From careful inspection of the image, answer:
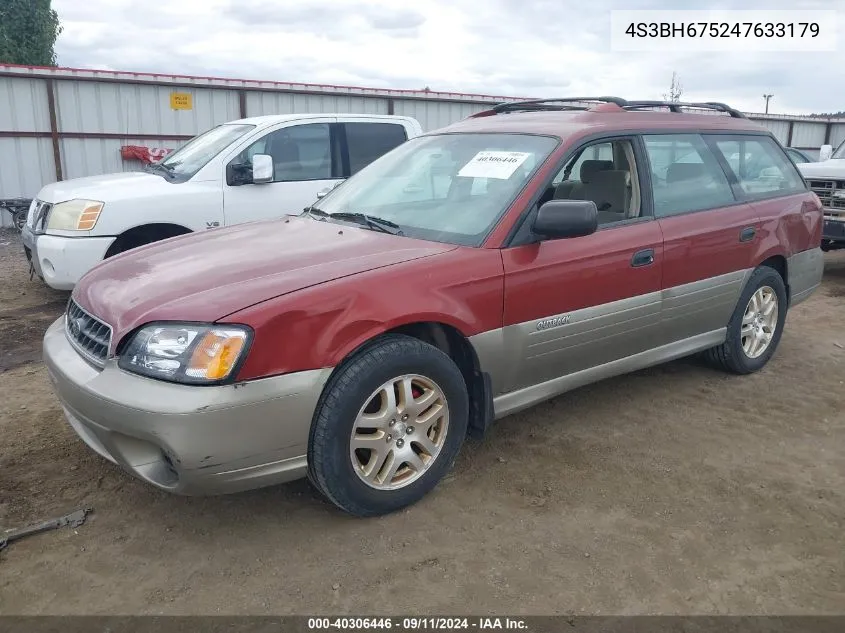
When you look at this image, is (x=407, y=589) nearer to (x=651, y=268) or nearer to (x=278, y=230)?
(x=278, y=230)

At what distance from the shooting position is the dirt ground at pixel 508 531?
2.56m

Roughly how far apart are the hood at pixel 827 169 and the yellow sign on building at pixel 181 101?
32.5 ft

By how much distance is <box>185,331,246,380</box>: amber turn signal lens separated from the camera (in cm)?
257

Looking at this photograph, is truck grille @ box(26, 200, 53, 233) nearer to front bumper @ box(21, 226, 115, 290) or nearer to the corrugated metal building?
front bumper @ box(21, 226, 115, 290)

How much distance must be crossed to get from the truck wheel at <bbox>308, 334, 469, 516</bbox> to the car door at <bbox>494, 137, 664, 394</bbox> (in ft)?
1.25

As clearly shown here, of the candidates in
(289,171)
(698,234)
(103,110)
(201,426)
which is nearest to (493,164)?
(698,234)

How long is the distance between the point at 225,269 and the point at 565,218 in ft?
4.92

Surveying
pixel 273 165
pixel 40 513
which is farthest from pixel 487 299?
pixel 273 165

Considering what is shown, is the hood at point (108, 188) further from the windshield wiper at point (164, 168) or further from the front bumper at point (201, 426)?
the front bumper at point (201, 426)

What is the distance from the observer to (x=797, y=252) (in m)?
4.97

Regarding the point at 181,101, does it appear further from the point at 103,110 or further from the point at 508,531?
the point at 508,531

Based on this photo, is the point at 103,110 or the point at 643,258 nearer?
the point at 643,258

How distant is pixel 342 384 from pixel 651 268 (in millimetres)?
1968

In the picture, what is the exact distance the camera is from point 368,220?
12.0 ft
